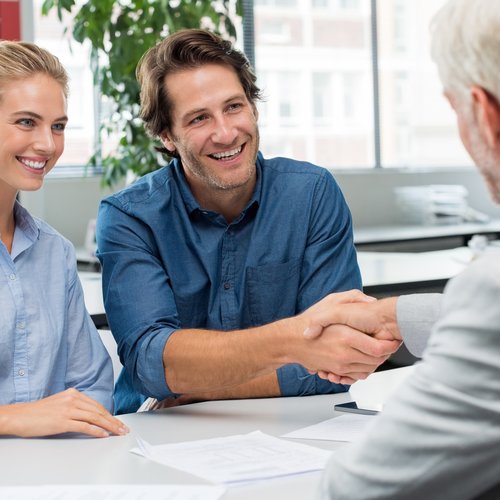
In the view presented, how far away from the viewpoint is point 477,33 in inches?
32.1

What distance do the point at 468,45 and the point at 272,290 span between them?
1317 millimetres

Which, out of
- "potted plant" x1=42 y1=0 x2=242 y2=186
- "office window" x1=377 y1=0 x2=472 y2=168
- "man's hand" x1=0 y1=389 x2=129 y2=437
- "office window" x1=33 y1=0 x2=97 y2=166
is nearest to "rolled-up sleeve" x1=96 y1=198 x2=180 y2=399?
"man's hand" x1=0 y1=389 x2=129 y2=437

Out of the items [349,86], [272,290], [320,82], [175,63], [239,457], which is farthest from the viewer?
[349,86]

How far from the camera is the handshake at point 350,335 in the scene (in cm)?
170

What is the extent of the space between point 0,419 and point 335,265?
86 cm

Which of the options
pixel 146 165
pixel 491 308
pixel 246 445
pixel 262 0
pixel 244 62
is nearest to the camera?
pixel 491 308

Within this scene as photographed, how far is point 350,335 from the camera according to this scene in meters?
1.71

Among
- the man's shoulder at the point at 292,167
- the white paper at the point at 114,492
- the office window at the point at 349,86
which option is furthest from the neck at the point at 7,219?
the office window at the point at 349,86

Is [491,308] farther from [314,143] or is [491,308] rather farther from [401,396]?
[314,143]

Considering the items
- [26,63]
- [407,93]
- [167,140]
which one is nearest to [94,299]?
[167,140]

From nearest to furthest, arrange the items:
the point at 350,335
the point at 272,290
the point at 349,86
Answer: the point at 350,335
the point at 272,290
the point at 349,86

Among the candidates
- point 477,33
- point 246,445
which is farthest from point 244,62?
point 477,33

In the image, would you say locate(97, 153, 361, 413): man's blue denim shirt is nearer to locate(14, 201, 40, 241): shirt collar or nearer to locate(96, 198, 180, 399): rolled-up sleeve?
locate(96, 198, 180, 399): rolled-up sleeve

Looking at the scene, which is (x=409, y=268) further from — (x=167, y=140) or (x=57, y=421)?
(x=57, y=421)
